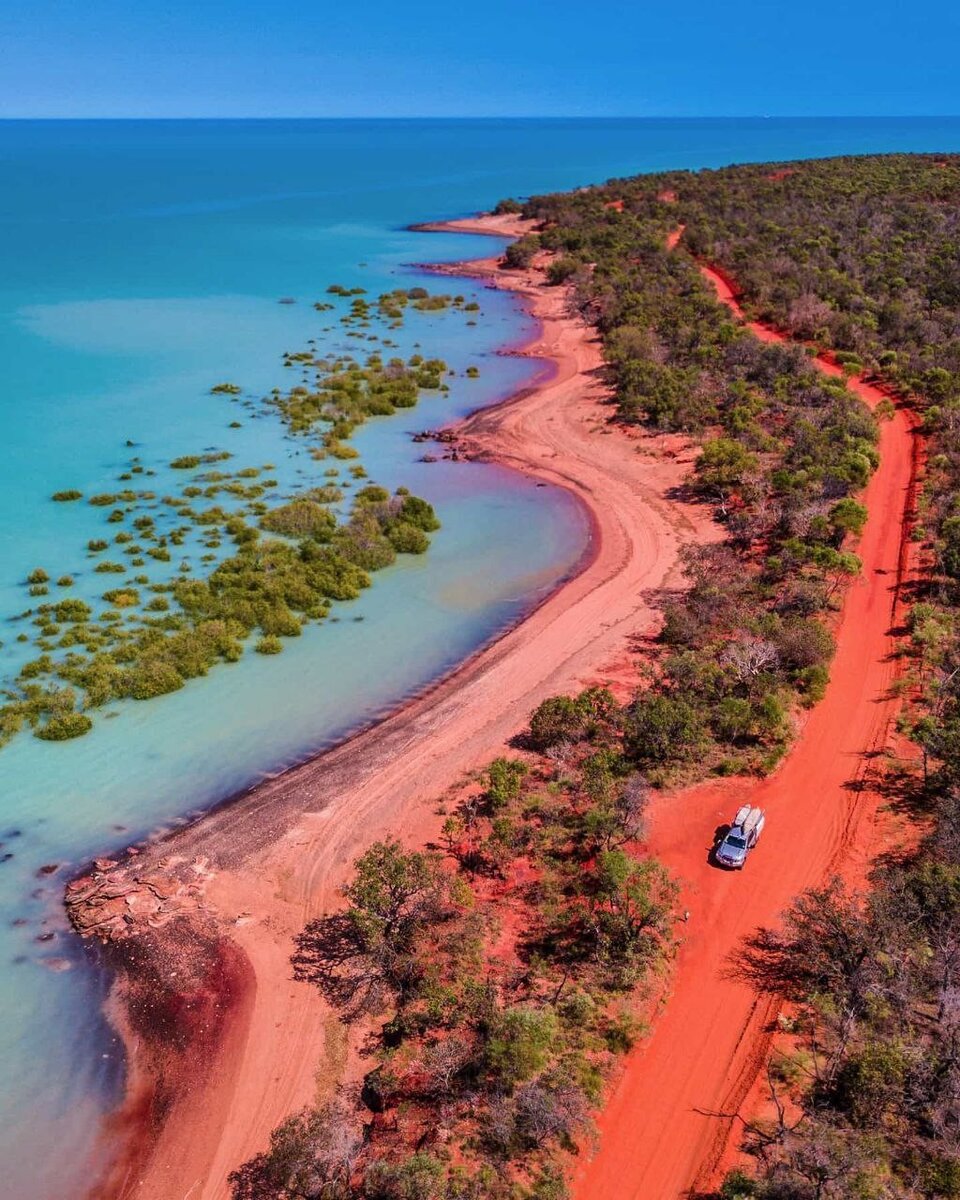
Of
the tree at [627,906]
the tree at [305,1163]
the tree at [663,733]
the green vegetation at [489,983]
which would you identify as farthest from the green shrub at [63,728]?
the tree at [663,733]

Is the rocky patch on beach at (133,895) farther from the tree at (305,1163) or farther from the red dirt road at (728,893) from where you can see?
the red dirt road at (728,893)

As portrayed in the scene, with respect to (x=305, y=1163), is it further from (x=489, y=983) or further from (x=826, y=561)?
(x=826, y=561)

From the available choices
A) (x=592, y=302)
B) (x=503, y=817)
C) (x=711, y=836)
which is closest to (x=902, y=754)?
(x=711, y=836)

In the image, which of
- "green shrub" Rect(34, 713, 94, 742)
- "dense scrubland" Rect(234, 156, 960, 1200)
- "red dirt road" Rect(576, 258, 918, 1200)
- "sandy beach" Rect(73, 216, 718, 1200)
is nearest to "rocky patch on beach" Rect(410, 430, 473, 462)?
"sandy beach" Rect(73, 216, 718, 1200)

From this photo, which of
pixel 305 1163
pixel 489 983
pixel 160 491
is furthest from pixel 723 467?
pixel 305 1163

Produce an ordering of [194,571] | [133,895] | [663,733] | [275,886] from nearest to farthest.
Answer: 1. [133,895]
2. [275,886]
3. [663,733]
4. [194,571]

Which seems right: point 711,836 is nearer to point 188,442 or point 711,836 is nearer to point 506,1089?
point 506,1089
